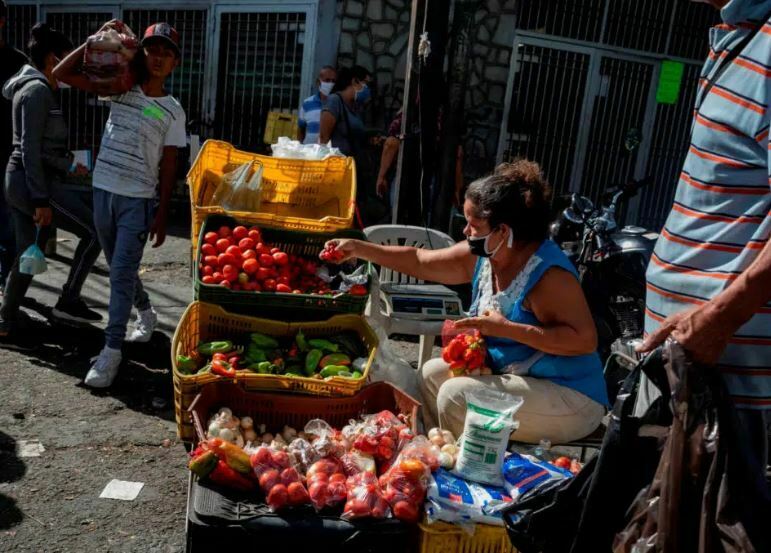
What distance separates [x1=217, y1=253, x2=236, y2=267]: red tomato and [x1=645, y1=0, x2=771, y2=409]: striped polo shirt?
7.45ft

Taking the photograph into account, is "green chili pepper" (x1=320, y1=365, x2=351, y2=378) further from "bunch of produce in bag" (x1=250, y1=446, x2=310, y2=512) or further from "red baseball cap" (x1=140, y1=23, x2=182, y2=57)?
"red baseball cap" (x1=140, y1=23, x2=182, y2=57)

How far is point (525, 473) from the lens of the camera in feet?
9.22

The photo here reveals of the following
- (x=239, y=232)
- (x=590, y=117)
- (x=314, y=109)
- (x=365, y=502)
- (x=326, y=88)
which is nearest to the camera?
(x=365, y=502)

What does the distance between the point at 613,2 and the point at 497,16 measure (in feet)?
5.89

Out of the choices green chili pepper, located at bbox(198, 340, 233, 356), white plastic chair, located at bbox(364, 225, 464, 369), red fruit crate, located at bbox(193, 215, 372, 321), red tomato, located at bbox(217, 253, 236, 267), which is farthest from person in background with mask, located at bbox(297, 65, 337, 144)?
green chili pepper, located at bbox(198, 340, 233, 356)

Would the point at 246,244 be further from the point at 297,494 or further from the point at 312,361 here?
the point at 297,494

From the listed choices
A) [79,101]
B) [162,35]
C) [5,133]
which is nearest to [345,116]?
[162,35]

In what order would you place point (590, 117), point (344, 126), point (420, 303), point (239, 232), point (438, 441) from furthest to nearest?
point (590, 117)
point (344, 126)
point (420, 303)
point (239, 232)
point (438, 441)

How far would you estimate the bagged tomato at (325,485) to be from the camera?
102 inches

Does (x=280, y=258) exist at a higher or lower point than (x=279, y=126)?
lower

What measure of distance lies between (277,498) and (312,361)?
108 cm

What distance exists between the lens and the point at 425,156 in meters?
5.60

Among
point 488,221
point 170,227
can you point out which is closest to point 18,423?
point 488,221

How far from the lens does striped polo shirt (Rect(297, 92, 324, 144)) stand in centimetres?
711
